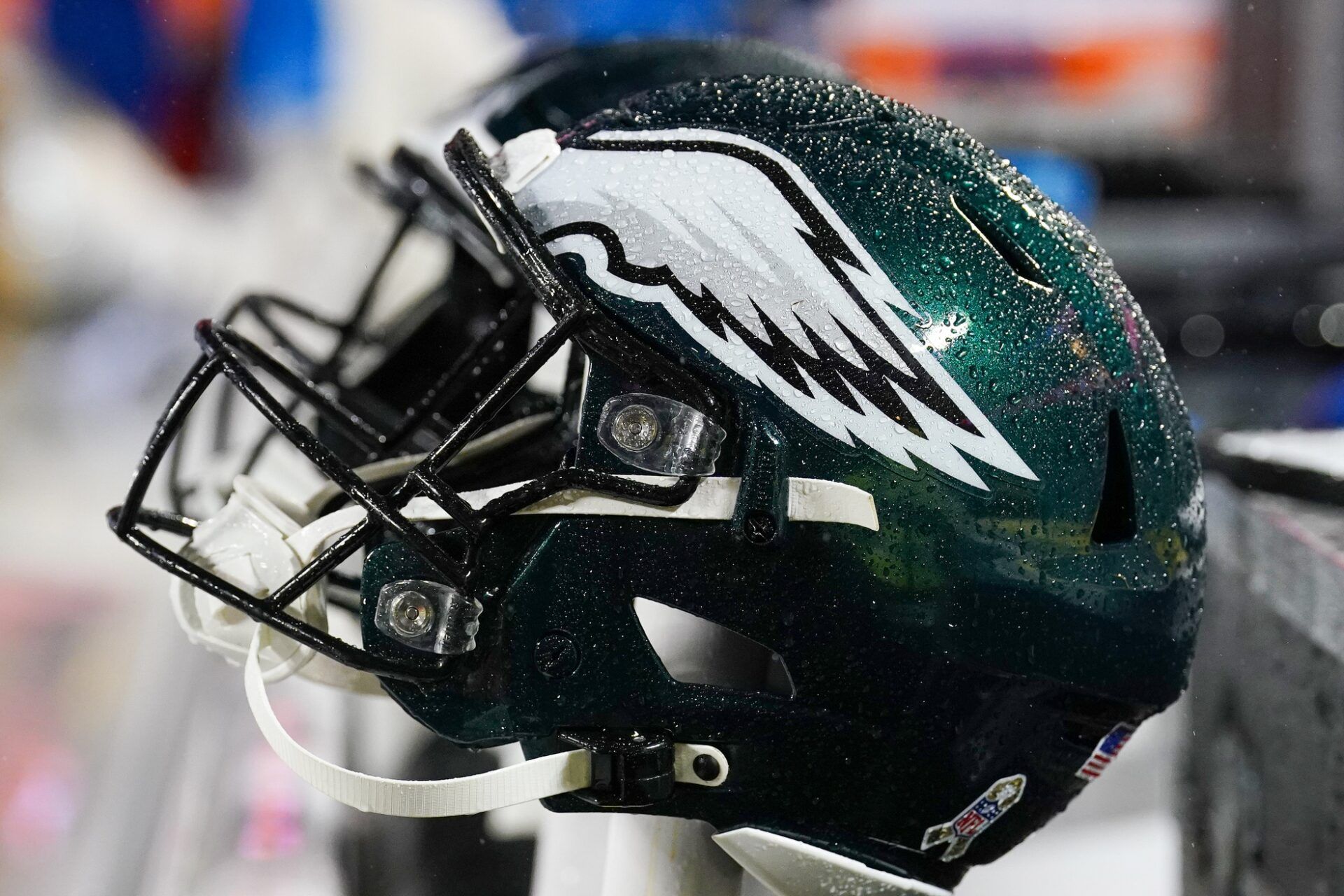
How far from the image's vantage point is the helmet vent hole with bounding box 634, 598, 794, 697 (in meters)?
0.68

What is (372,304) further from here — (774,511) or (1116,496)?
(1116,496)

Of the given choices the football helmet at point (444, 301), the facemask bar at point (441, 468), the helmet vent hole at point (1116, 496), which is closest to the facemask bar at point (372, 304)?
the football helmet at point (444, 301)

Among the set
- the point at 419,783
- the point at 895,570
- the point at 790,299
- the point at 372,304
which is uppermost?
the point at 372,304

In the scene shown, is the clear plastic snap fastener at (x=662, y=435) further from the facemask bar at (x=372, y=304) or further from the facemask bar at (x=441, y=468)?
the facemask bar at (x=372, y=304)

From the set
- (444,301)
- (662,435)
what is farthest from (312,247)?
(662,435)

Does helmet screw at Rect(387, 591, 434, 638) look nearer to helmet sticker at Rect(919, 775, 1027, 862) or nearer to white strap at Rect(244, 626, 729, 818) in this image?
white strap at Rect(244, 626, 729, 818)

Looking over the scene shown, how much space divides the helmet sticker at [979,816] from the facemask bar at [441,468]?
0.84 feet

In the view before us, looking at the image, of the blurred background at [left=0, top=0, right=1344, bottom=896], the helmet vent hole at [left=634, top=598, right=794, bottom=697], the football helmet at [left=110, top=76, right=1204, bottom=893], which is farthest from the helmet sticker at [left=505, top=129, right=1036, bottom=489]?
the blurred background at [left=0, top=0, right=1344, bottom=896]

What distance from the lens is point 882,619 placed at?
0.63 m

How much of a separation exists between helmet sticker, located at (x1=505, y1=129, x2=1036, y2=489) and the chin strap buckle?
0.20 meters

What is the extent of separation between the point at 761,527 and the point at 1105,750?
273 mm

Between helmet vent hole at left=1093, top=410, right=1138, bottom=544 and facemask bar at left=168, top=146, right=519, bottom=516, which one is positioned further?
facemask bar at left=168, top=146, right=519, bottom=516

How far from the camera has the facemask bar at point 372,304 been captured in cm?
80

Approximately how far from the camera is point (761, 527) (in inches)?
23.9
